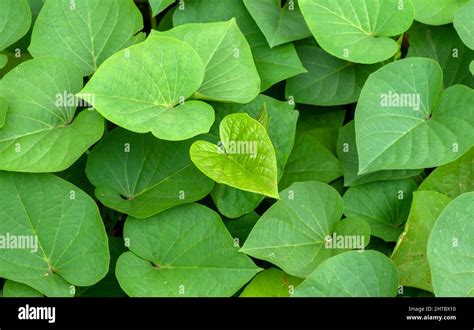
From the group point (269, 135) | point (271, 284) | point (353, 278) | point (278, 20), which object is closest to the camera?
point (353, 278)

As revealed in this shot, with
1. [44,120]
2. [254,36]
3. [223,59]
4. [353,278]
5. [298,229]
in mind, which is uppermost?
[254,36]

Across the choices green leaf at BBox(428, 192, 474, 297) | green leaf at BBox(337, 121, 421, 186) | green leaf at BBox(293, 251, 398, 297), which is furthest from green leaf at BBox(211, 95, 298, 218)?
green leaf at BBox(428, 192, 474, 297)

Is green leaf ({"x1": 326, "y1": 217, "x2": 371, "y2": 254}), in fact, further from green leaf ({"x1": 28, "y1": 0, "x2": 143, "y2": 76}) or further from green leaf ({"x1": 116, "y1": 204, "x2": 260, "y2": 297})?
green leaf ({"x1": 28, "y1": 0, "x2": 143, "y2": 76})

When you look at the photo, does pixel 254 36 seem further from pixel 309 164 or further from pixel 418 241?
pixel 418 241

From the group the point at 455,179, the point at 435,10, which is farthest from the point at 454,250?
the point at 435,10

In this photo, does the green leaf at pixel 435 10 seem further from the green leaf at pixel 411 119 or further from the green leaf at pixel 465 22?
the green leaf at pixel 411 119

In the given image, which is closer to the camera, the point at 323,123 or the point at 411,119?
the point at 411,119
